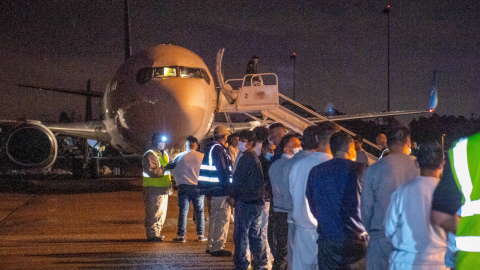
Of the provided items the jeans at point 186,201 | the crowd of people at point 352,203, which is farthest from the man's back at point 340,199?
the jeans at point 186,201

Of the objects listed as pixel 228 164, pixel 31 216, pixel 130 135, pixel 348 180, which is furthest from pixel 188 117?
pixel 348 180

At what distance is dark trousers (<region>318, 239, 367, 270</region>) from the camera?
13.6ft

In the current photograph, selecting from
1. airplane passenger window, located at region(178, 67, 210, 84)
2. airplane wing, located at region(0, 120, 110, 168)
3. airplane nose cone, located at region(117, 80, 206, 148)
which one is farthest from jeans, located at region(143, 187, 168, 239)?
airplane wing, located at region(0, 120, 110, 168)

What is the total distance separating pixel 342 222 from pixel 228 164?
10.3ft

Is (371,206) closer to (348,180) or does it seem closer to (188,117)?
(348,180)

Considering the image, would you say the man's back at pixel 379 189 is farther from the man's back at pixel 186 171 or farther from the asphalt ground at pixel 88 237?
the man's back at pixel 186 171

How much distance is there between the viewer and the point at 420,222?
11.0ft

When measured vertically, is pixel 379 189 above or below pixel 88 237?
above

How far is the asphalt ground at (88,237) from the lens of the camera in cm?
718

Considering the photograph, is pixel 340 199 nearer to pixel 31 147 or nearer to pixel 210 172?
pixel 210 172

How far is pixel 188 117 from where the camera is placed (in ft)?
43.4

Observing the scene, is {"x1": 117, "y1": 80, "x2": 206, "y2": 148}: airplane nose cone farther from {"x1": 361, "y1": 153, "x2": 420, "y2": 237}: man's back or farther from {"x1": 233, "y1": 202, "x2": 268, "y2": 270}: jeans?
{"x1": 361, "y1": 153, "x2": 420, "y2": 237}: man's back

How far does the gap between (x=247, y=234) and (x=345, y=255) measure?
2.20 metres

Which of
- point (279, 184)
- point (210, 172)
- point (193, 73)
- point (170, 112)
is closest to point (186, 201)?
point (210, 172)
